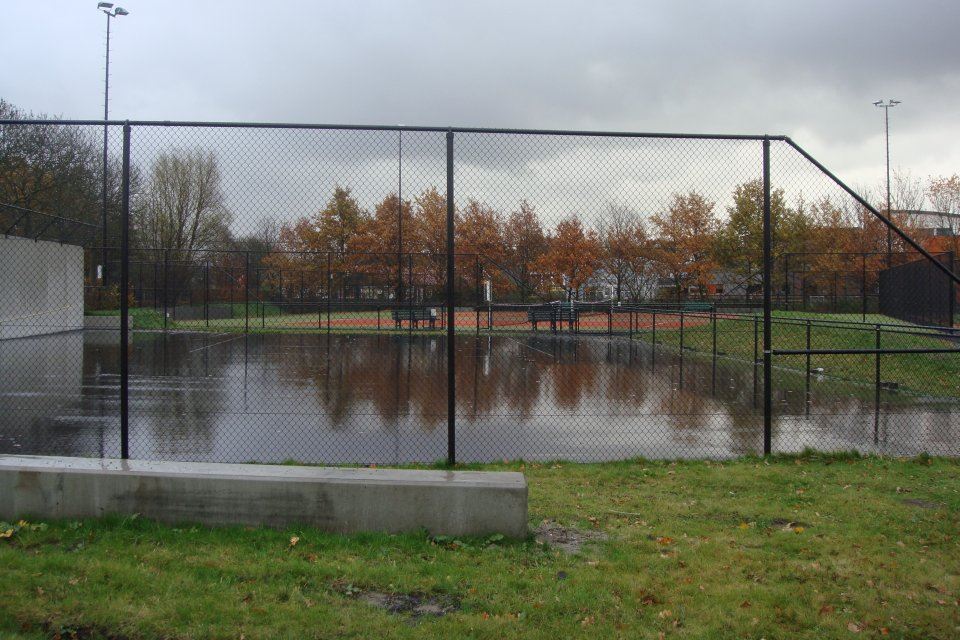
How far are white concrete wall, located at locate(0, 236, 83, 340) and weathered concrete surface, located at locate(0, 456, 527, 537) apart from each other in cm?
1885

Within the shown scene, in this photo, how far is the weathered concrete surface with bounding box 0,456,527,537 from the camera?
175 inches

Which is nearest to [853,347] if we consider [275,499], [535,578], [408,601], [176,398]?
[176,398]

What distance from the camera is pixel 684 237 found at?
13.7m

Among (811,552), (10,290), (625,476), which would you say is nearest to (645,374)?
(625,476)

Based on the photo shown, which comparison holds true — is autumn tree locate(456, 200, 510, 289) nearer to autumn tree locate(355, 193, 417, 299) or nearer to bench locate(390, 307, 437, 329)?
autumn tree locate(355, 193, 417, 299)

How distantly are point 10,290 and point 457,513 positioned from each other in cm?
2194

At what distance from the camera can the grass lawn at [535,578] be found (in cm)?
329

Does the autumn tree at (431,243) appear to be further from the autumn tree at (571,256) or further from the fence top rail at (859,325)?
the autumn tree at (571,256)

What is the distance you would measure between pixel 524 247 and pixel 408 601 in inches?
354

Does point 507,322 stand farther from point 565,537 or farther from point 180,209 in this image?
point 565,537

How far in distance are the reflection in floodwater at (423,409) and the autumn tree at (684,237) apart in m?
2.29

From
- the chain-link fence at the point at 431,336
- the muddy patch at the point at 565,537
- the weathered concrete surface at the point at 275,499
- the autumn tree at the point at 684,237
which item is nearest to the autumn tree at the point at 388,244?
the chain-link fence at the point at 431,336

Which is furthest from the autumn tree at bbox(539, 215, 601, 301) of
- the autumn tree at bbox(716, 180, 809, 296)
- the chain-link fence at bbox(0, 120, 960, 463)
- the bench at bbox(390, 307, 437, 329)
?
the autumn tree at bbox(716, 180, 809, 296)

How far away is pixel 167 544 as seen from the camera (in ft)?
13.7
